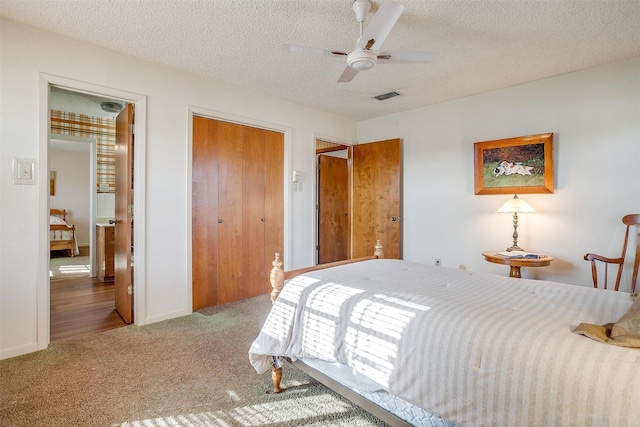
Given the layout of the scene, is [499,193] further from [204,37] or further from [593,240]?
[204,37]

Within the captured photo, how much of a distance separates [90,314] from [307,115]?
3379 mm

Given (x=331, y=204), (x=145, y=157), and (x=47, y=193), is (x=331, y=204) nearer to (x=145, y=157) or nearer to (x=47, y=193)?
(x=145, y=157)

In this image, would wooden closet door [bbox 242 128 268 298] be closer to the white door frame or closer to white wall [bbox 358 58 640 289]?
the white door frame

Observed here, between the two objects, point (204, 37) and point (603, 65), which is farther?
point (603, 65)

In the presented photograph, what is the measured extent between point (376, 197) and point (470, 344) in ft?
11.7

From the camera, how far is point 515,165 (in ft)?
11.6

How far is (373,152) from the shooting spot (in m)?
4.69

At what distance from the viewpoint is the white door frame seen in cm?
244

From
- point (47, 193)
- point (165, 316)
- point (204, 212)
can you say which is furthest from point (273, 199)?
point (47, 193)

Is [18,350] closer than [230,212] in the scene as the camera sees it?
Yes

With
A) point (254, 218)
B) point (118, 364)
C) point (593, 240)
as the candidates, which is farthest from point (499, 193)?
point (118, 364)

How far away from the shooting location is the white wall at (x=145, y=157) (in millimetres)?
2326

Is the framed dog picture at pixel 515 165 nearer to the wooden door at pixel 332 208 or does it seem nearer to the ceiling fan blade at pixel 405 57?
the ceiling fan blade at pixel 405 57

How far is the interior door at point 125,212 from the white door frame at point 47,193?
0.06 meters
